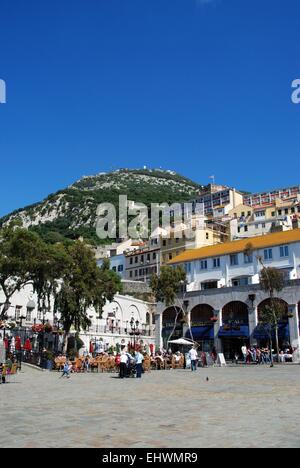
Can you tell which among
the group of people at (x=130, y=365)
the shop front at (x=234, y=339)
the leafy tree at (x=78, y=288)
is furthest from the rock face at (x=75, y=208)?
the group of people at (x=130, y=365)

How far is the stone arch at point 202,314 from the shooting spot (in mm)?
55225

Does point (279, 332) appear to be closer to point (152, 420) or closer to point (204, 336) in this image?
point (204, 336)

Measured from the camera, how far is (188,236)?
9012 centimetres

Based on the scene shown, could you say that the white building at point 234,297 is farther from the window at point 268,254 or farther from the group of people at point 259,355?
the group of people at point 259,355

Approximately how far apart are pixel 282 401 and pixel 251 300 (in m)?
38.6

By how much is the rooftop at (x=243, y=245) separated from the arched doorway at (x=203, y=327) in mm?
7603

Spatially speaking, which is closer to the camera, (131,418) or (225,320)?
(131,418)

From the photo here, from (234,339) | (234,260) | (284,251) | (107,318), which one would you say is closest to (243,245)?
(234,260)

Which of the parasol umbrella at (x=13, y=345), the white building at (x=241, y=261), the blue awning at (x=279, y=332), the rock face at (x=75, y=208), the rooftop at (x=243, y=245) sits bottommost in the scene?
the parasol umbrella at (x=13, y=345)

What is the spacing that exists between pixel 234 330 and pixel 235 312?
218cm

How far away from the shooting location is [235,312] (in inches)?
2087
